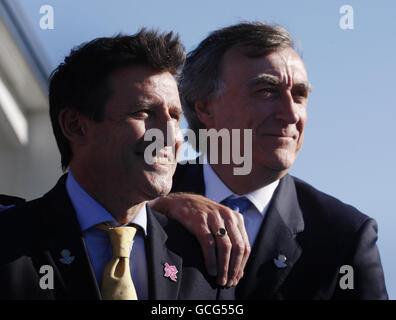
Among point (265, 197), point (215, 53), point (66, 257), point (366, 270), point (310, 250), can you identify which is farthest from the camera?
point (215, 53)

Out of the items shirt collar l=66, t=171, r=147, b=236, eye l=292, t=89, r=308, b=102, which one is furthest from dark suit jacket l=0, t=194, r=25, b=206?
eye l=292, t=89, r=308, b=102

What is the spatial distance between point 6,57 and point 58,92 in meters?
3.21

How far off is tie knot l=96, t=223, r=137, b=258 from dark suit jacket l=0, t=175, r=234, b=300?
0.11 meters

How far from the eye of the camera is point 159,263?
13.0 ft

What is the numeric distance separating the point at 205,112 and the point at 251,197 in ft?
2.38

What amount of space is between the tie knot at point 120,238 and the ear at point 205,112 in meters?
1.27

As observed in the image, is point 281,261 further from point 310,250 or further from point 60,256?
point 60,256

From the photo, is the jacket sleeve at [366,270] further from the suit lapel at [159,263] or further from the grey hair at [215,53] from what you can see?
the grey hair at [215,53]

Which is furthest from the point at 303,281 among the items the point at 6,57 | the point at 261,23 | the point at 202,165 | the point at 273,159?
the point at 6,57

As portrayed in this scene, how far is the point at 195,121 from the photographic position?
513 cm

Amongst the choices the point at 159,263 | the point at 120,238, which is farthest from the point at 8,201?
the point at 159,263

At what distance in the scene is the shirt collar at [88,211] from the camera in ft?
13.0

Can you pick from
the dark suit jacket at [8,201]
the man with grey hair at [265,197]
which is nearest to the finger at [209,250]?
the man with grey hair at [265,197]
